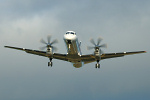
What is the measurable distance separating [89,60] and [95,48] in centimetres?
517

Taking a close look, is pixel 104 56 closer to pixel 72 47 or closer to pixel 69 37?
pixel 72 47

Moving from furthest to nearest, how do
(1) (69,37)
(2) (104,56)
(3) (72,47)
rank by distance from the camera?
(2) (104,56), (3) (72,47), (1) (69,37)

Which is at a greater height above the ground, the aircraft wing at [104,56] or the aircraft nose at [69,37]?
the aircraft nose at [69,37]

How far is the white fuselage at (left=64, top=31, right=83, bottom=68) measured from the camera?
46.9 meters

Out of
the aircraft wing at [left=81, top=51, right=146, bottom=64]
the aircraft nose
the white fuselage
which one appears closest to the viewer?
the aircraft nose

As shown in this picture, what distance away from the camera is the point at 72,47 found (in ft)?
159

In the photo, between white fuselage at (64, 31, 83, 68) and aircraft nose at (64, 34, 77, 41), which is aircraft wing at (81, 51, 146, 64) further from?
aircraft nose at (64, 34, 77, 41)

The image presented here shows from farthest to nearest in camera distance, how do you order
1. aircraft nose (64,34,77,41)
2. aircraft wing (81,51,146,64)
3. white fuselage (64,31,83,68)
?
aircraft wing (81,51,146,64) → white fuselage (64,31,83,68) → aircraft nose (64,34,77,41)

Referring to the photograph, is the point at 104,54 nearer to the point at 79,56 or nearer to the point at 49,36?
the point at 79,56

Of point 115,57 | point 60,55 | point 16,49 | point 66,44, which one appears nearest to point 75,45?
point 66,44

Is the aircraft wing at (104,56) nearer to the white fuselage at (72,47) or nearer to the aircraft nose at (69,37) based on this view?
the white fuselage at (72,47)

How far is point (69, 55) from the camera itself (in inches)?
1977

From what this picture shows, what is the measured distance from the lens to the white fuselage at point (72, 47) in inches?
1845

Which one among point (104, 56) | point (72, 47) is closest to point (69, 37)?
point (72, 47)
